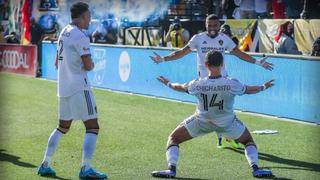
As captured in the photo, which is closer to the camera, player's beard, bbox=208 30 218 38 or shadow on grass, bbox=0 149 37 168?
shadow on grass, bbox=0 149 37 168

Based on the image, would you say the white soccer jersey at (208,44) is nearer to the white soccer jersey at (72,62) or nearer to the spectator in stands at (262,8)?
the white soccer jersey at (72,62)

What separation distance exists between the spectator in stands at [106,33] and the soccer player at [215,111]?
15.6 meters

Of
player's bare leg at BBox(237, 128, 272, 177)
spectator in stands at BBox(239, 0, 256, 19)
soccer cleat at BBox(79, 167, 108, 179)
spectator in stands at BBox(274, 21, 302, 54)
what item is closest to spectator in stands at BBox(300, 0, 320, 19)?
spectator in stands at BBox(274, 21, 302, 54)

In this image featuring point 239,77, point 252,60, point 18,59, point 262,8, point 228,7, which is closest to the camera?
point 252,60

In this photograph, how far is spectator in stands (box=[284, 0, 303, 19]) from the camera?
1877cm

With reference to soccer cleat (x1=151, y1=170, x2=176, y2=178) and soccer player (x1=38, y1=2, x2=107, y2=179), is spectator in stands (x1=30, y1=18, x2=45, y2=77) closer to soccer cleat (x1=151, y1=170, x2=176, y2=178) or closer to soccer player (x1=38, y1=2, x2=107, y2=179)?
soccer player (x1=38, y1=2, x2=107, y2=179)

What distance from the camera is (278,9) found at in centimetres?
1844

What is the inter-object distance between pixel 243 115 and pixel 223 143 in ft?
10.7

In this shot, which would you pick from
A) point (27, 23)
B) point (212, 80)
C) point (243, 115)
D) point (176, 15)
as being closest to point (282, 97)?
point (243, 115)

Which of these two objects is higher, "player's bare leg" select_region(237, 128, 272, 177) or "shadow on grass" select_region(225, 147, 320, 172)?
"player's bare leg" select_region(237, 128, 272, 177)

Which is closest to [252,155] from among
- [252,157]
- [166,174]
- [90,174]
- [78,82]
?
[252,157]

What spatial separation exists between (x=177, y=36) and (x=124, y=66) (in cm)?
243

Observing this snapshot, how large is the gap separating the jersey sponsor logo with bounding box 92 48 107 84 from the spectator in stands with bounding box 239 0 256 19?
15.0ft

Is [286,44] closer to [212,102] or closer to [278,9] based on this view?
[278,9]
